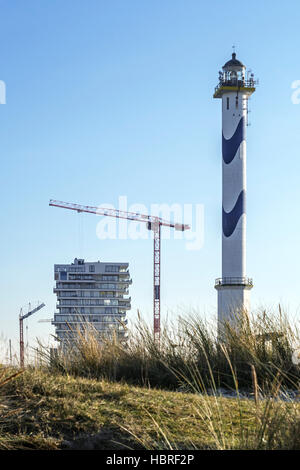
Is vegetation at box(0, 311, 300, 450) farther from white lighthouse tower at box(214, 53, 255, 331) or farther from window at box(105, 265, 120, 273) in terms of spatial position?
window at box(105, 265, 120, 273)

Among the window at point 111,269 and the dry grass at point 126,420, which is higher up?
the window at point 111,269

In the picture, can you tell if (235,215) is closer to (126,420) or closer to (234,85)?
(234,85)

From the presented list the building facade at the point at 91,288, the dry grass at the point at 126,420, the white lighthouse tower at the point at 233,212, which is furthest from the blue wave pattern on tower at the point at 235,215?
the building facade at the point at 91,288

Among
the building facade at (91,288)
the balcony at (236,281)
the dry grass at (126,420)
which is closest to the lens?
the dry grass at (126,420)

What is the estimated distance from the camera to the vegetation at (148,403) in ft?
14.2

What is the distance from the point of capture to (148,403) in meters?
5.32

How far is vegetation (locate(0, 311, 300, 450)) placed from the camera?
4.32 m

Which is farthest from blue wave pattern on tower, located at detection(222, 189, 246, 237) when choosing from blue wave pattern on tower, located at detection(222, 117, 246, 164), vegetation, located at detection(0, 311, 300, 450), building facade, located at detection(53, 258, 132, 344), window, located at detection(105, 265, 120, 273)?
window, located at detection(105, 265, 120, 273)

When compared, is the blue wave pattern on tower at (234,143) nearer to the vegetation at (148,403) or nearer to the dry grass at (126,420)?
the vegetation at (148,403)

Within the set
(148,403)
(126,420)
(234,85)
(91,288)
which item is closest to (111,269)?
(91,288)

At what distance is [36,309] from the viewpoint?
359 ft
